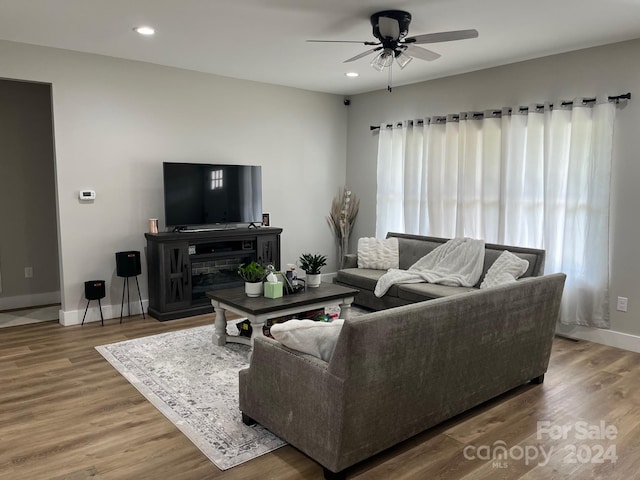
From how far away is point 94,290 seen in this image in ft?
15.6

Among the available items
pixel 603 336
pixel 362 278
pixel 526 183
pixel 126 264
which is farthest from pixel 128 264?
pixel 603 336

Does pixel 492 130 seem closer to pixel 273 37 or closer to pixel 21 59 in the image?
pixel 273 37

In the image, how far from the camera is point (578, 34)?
13.1 ft

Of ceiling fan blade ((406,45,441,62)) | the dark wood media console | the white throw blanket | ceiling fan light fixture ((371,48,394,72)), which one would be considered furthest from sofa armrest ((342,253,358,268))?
ceiling fan blade ((406,45,441,62))

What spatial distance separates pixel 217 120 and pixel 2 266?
293cm

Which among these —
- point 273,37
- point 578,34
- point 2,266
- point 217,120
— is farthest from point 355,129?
point 2,266

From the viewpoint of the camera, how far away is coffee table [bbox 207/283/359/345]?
3.67 meters

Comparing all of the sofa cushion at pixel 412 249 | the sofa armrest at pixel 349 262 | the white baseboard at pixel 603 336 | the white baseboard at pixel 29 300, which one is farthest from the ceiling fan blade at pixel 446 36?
the white baseboard at pixel 29 300

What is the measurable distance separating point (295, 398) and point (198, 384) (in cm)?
124

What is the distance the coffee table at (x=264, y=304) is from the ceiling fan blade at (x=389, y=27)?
2.10 metres

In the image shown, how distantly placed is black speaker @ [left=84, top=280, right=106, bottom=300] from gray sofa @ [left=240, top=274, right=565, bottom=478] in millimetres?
2680

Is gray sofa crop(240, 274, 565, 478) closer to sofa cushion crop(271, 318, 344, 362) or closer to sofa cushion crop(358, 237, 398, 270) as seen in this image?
sofa cushion crop(271, 318, 344, 362)

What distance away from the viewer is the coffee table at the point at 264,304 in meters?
3.67

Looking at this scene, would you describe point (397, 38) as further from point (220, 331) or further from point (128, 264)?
point (128, 264)
